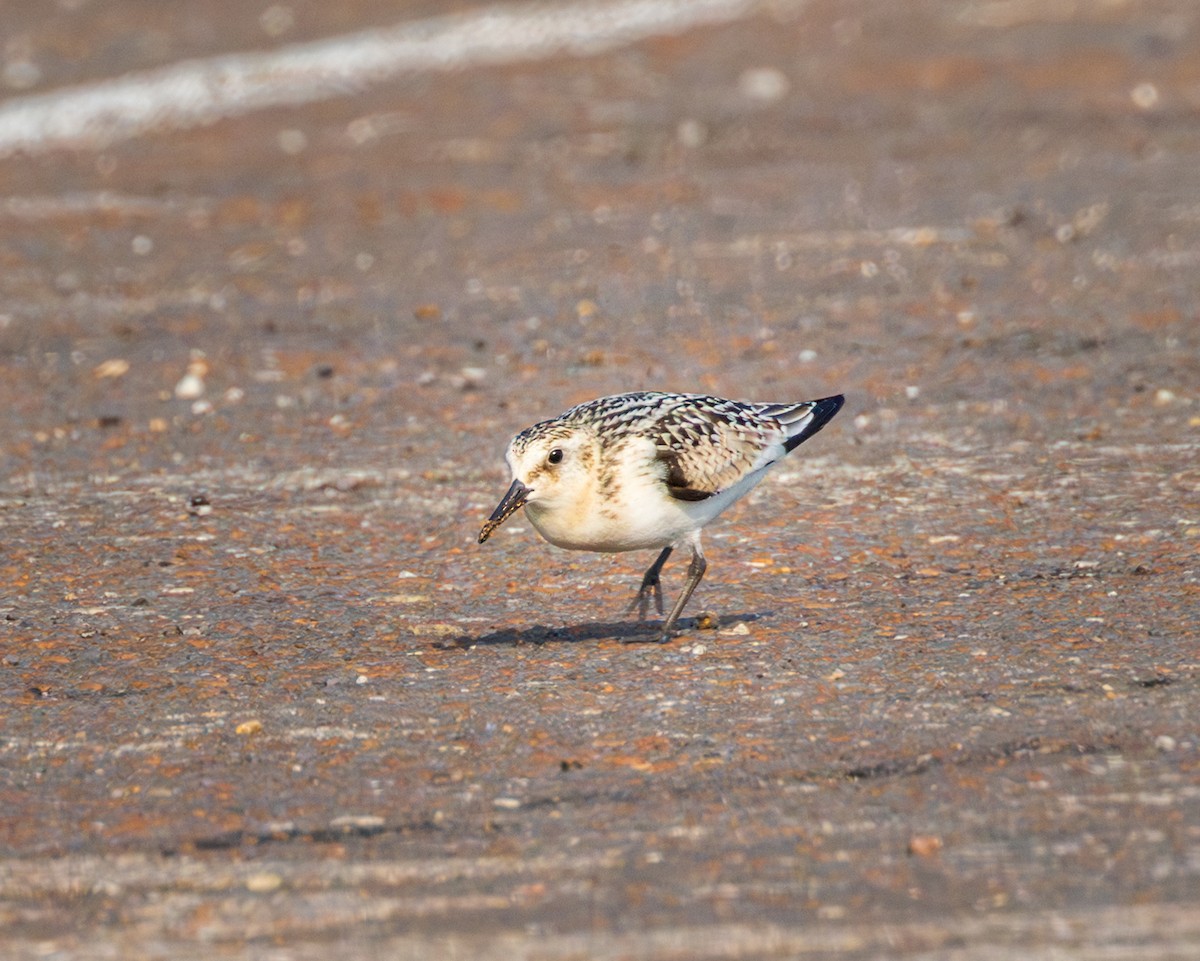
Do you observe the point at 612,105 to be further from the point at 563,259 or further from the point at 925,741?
the point at 925,741

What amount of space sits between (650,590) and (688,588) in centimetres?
29

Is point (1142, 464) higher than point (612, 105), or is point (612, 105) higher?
point (612, 105)

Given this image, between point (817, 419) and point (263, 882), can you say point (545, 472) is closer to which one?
point (817, 419)

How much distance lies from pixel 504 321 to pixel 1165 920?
331 inches

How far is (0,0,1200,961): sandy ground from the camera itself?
17.6 ft

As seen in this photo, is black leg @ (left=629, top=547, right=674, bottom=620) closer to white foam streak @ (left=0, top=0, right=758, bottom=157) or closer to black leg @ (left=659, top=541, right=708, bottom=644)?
black leg @ (left=659, top=541, right=708, bottom=644)

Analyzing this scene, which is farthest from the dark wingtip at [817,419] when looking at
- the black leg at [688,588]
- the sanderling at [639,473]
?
the black leg at [688,588]

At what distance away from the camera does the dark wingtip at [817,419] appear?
8227 millimetres

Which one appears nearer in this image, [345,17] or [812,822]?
[812,822]

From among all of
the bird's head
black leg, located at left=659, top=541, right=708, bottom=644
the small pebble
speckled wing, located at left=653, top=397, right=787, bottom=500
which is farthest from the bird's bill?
the small pebble

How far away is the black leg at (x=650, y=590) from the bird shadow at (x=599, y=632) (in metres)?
0.06

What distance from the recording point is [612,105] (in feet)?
63.7

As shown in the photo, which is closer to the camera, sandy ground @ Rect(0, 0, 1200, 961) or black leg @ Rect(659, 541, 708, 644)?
sandy ground @ Rect(0, 0, 1200, 961)

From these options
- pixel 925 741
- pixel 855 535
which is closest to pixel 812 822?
pixel 925 741
